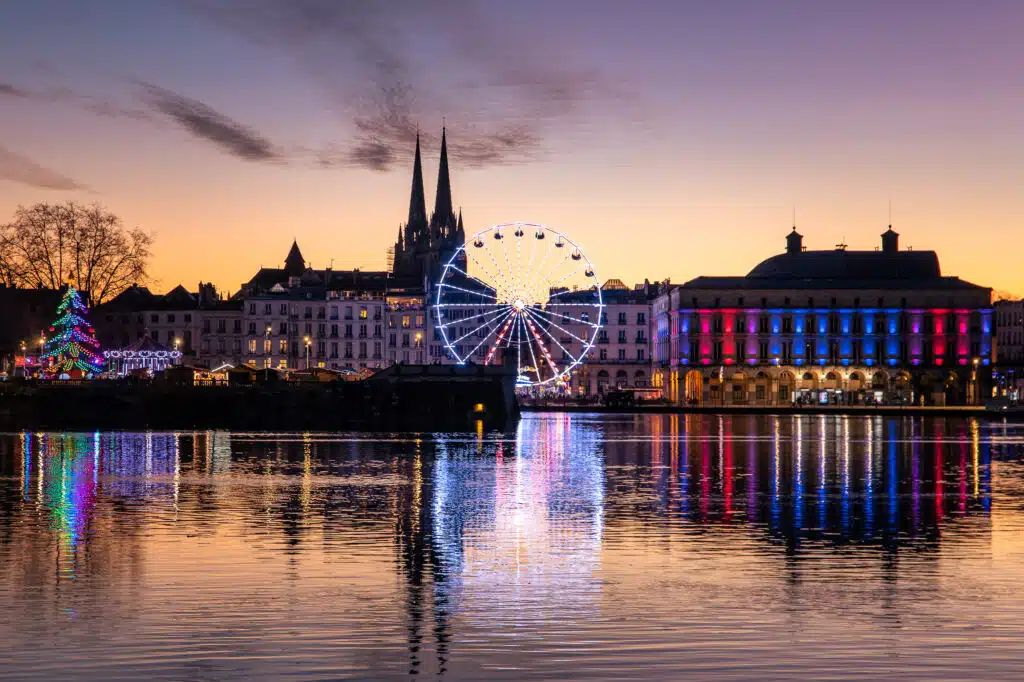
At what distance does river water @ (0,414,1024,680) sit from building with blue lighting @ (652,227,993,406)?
137873 mm

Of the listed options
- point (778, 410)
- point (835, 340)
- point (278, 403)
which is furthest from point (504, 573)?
point (835, 340)

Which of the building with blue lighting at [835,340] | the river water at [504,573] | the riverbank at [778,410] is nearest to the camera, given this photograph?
the river water at [504,573]

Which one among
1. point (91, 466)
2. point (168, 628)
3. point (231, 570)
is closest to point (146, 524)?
point (231, 570)

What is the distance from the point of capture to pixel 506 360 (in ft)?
419

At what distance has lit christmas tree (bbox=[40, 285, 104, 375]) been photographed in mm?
122562

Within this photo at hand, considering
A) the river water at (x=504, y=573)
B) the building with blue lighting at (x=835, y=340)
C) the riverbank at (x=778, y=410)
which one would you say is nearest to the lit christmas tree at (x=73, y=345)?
the river water at (x=504, y=573)

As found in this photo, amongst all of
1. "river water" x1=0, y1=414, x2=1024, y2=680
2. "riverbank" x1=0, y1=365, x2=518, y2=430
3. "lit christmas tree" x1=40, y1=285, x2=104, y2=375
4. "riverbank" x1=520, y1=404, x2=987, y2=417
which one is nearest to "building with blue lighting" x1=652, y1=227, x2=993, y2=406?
"riverbank" x1=520, y1=404, x2=987, y2=417

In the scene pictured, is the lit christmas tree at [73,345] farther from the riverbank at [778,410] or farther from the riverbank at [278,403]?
the riverbank at [778,410]

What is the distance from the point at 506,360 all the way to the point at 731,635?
10458 cm

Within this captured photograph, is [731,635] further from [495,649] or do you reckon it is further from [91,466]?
[91,466]

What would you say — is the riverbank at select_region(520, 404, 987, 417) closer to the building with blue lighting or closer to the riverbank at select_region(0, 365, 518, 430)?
the building with blue lighting

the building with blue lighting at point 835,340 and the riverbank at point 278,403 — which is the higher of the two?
the building with blue lighting at point 835,340

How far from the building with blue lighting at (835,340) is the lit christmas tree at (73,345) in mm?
89086

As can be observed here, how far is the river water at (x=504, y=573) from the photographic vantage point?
70.7 ft
